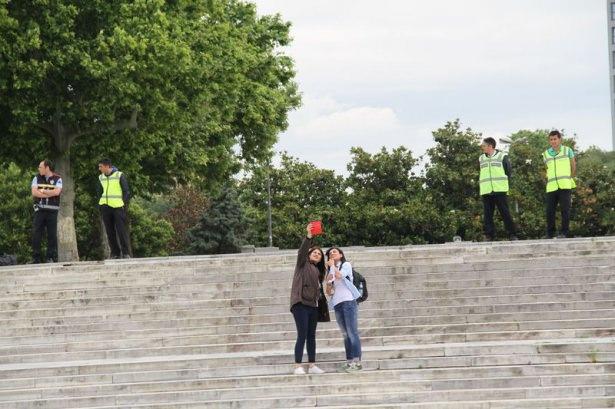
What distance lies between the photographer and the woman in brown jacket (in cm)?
1630

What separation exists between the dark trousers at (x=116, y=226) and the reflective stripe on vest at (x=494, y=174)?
626 centimetres

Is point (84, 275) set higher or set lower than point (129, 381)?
higher

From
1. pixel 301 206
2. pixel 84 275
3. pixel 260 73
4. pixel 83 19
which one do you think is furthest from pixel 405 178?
pixel 84 275

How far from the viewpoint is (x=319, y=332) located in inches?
731

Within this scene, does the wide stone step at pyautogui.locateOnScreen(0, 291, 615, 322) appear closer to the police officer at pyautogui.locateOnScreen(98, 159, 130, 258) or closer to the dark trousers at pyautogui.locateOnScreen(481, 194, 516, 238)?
the police officer at pyautogui.locateOnScreen(98, 159, 130, 258)

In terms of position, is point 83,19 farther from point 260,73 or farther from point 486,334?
point 486,334

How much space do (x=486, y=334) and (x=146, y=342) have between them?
4.71 metres

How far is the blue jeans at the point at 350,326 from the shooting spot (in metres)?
16.3

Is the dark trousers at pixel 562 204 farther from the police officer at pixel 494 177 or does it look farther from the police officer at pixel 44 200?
the police officer at pixel 44 200

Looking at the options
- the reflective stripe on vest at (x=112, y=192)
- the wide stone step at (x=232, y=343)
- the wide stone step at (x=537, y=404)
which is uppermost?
the reflective stripe on vest at (x=112, y=192)

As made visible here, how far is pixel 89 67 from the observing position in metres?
30.8

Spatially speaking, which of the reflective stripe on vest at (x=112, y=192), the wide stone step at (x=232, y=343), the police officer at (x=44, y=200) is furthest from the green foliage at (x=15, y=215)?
the wide stone step at (x=232, y=343)

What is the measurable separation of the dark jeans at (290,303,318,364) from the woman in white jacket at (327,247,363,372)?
33 centimetres

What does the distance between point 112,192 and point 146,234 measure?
1648 inches
